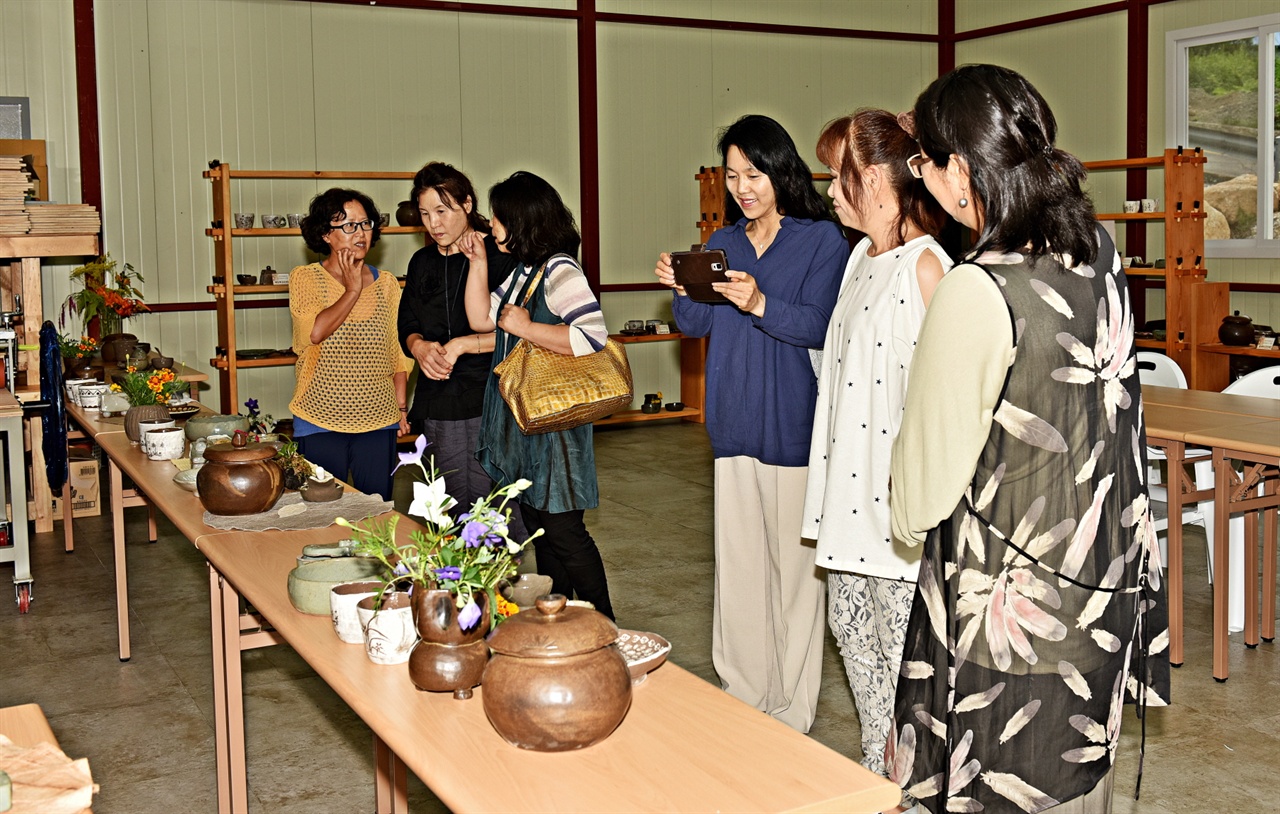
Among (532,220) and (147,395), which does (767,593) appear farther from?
(147,395)

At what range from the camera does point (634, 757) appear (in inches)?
61.3

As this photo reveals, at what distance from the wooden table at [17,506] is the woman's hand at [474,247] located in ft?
7.14

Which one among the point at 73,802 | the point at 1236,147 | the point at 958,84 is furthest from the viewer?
the point at 1236,147

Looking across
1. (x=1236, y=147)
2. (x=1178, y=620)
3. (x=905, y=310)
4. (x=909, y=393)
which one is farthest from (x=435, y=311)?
(x=1236, y=147)

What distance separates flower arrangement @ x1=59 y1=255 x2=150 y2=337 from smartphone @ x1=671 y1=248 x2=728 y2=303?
5.12m

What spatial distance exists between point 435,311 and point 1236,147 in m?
7.15

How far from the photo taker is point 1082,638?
1.78m

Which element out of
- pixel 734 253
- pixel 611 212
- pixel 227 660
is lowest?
pixel 227 660

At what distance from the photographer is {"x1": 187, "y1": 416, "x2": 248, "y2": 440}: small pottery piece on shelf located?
3791mm

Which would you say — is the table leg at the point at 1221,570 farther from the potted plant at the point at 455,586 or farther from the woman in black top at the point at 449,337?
the potted plant at the point at 455,586

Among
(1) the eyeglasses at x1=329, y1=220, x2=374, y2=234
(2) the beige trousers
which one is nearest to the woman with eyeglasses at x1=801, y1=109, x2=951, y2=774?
(2) the beige trousers

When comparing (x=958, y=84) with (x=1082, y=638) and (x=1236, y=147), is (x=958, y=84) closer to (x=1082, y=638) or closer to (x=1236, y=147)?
(x=1082, y=638)

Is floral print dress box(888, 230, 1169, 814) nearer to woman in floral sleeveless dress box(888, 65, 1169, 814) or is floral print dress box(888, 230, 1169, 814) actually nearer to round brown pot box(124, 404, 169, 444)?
woman in floral sleeveless dress box(888, 65, 1169, 814)

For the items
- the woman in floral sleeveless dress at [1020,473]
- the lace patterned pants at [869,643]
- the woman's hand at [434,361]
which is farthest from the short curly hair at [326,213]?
the woman in floral sleeveless dress at [1020,473]
